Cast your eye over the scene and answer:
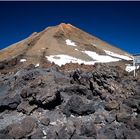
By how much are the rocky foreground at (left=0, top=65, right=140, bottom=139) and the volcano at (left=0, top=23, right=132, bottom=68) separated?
35.5 meters

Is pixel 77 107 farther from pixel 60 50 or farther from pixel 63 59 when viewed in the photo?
pixel 60 50

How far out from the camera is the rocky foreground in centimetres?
1113

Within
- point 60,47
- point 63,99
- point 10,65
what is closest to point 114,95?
point 63,99

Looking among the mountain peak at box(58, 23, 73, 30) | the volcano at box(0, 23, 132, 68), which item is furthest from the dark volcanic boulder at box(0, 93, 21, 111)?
the mountain peak at box(58, 23, 73, 30)

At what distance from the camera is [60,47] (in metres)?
73.6

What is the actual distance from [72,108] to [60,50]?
58161mm

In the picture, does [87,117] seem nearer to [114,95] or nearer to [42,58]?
[114,95]

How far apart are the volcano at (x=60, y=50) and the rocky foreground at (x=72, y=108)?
3550 centimetres

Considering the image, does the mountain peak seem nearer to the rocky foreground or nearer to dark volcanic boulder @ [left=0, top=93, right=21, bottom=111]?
the rocky foreground

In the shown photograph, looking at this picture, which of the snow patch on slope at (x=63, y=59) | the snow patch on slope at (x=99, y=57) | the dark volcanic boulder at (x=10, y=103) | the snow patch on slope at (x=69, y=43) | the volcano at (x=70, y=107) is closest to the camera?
the volcano at (x=70, y=107)

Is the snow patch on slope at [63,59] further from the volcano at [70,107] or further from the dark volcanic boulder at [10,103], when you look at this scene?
the dark volcanic boulder at [10,103]

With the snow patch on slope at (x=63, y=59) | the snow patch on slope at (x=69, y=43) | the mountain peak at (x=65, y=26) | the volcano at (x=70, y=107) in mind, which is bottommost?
the volcano at (x=70, y=107)

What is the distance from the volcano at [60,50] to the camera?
61188mm

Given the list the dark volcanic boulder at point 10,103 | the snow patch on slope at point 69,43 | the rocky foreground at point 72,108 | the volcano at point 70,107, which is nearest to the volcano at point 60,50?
the snow patch on slope at point 69,43
